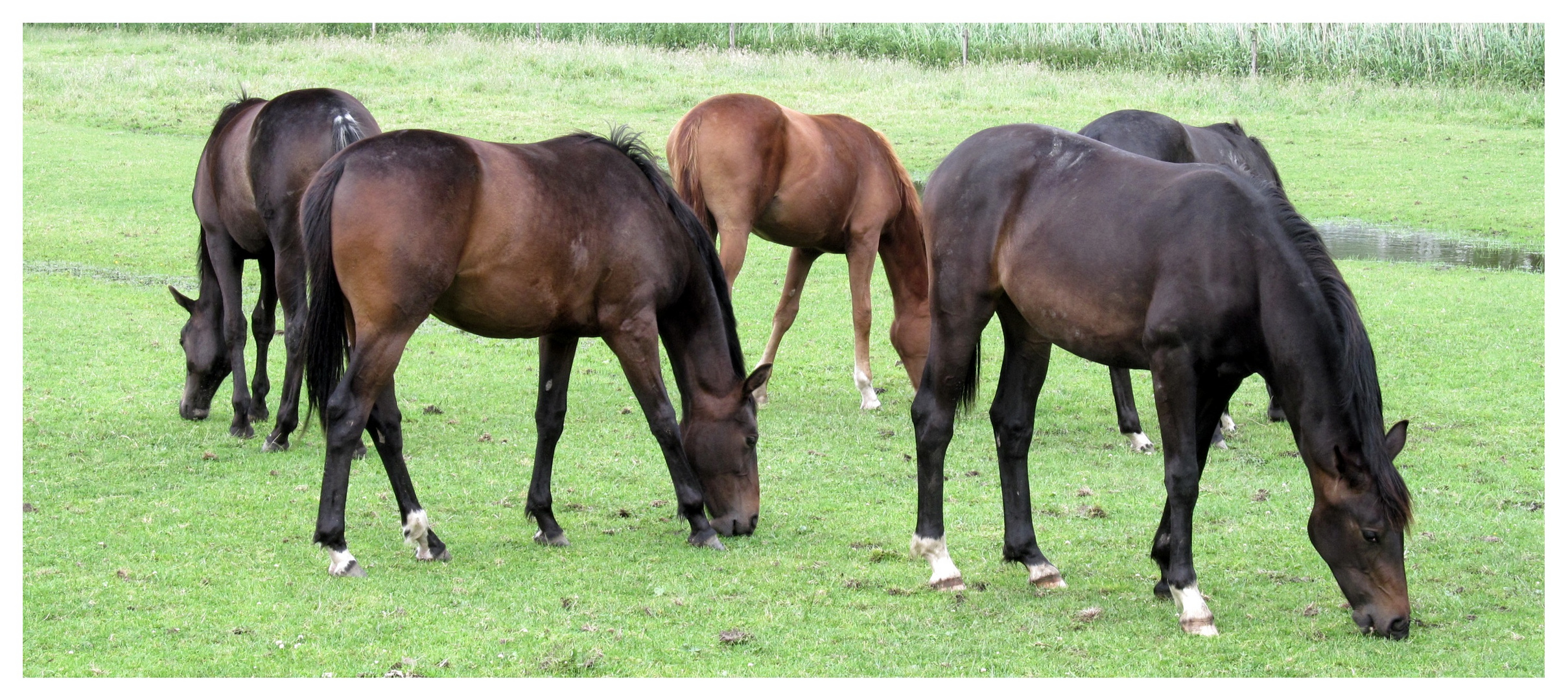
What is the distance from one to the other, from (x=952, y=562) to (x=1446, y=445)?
440cm

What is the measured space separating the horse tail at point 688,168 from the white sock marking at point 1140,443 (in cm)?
335

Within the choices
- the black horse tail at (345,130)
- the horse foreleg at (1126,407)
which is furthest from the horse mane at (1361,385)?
the black horse tail at (345,130)

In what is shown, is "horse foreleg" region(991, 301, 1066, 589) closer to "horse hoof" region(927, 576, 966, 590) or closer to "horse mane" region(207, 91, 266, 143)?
"horse hoof" region(927, 576, 966, 590)

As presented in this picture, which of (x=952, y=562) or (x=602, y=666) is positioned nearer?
(x=602, y=666)

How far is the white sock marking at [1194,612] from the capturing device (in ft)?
16.7

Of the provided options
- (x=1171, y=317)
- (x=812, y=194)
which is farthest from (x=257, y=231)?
(x=1171, y=317)

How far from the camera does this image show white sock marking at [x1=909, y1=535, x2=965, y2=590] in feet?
19.0

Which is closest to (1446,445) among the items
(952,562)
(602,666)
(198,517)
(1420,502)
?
(1420,502)

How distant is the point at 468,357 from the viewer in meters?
11.4

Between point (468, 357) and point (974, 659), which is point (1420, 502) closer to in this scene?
point (974, 659)

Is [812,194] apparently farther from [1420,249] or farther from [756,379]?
[1420,249]

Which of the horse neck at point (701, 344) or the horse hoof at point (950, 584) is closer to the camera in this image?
the horse hoof at point (950, 584)

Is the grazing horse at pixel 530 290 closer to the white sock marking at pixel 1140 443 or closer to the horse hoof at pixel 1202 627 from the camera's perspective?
the horse hoof at pixel 1202 627

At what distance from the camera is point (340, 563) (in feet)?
19.0
